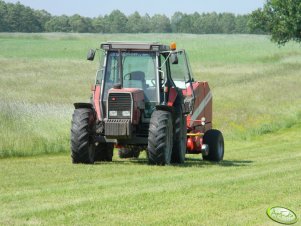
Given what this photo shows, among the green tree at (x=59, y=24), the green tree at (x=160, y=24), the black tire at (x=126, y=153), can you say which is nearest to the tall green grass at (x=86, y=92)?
the black tire at (x=126, y=153)

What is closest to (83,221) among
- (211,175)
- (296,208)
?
(296,208)

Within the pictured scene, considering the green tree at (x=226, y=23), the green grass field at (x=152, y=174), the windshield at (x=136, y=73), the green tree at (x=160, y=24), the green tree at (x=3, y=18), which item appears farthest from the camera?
the green tree at (x=226, y=23)

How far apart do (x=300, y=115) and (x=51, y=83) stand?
52.5 feet

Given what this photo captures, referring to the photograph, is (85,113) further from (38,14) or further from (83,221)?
(38,14)

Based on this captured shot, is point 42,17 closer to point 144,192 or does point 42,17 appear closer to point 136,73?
point 136,73

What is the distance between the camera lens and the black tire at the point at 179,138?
52.4ft

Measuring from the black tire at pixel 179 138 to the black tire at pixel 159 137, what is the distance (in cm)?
60

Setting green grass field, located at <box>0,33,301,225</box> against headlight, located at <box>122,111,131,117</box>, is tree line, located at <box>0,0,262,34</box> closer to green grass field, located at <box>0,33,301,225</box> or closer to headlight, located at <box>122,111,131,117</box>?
green grass field, located at <box>0,33,301,225</box>

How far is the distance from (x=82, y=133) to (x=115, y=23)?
512 feet

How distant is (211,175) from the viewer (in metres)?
13.9

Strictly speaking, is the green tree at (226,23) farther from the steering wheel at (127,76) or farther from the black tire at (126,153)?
the steering wheel at (127,76)

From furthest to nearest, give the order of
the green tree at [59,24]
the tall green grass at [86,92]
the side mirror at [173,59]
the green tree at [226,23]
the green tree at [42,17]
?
the green tree at [226,23] < the green tree at [42,17] < the green tree at [59,24] < the tall green grass at [86,92] < the side mirror at [173,59]

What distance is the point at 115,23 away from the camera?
558ft

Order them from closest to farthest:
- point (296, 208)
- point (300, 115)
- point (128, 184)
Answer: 1. point (296, 208)
2. point (128, 184)
3. point (300, 115)
